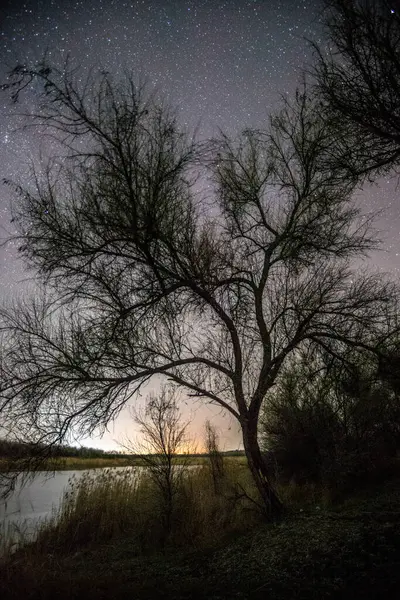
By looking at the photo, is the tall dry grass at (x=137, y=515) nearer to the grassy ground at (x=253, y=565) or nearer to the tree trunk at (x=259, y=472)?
the grassy ground at (x=253, y=565)

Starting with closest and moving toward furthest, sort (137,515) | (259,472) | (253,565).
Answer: (253,565)
(259,472)
(137,515)

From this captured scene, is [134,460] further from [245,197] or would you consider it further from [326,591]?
[245,197]

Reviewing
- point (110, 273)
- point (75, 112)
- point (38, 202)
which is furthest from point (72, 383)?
point (75, 112)

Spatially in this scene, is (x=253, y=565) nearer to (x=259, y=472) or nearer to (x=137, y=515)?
(x=259, y=472)

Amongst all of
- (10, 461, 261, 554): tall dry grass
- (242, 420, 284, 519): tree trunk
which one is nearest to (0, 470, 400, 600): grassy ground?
(10, 461, 261, 554): tall dry grass

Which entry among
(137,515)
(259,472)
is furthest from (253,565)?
(137,515)

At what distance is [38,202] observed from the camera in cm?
573

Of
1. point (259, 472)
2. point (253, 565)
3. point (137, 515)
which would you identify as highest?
point (259, 472)

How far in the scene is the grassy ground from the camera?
4219 mm

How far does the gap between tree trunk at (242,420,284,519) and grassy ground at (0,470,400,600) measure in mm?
335

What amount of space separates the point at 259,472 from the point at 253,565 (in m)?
2.02

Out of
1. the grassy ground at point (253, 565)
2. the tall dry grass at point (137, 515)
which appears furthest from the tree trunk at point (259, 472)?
the tall dry grass at point (137, 515)

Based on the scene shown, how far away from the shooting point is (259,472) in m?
7.25

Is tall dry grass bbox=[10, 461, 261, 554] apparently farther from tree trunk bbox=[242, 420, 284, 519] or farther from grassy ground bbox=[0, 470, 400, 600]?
tree trunk bbox=[242, 420, 284, 519]
